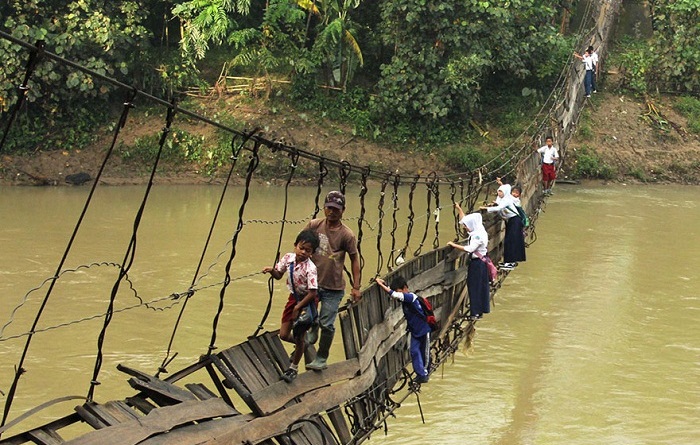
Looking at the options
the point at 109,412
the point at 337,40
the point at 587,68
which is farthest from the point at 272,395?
the point at 337,40

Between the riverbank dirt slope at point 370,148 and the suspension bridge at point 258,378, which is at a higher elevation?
the riverbank dirt slope at point 370,148

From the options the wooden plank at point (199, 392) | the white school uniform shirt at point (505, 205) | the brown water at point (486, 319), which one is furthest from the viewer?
Result: the white school uniform shirt at point (505, 205)

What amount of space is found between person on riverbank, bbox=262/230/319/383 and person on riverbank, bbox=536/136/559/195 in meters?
5.61

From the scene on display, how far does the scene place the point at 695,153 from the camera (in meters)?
16.8

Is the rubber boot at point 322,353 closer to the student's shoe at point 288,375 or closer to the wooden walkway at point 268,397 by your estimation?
the wooden walkway at point 268,397

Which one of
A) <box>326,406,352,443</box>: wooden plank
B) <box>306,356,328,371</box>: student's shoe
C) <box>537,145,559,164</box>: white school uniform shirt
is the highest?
<box>537,145,559,164</box>: white school uniform shirt

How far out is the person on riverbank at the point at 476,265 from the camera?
664 centimetres

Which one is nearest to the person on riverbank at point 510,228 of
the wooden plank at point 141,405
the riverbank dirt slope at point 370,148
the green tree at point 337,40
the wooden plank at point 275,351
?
the wooden plank at point 275,351

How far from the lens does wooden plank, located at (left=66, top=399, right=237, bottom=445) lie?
3.18 meters

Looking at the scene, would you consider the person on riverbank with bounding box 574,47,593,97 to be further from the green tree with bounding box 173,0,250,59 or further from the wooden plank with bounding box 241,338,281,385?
the wooden plank with bounding box 241,338,281,385

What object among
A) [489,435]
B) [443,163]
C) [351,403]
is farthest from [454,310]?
[443,163]

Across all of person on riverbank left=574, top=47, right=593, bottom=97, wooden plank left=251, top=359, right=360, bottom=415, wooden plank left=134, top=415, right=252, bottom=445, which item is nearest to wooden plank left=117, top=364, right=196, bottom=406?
wooden plank left=134, top=415, right=252, bottom=445

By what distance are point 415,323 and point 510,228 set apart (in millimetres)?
2560

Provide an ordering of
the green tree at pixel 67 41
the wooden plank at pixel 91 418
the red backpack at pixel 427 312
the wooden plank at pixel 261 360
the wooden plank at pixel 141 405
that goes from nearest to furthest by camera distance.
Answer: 1. the wooden plank at pixel 91 418
2. the wooden plank at pixel 141 405
3. the wooden plank at pixel 261 360
4. the red backpack at pixel 427 312
5. the green tree at pixel 67 41
